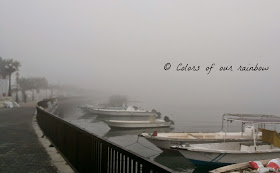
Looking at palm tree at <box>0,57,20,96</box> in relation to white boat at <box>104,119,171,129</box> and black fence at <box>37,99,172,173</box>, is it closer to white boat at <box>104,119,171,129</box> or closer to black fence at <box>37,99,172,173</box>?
white boat at <box>104,119,171,129</box>

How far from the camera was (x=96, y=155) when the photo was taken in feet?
17.2

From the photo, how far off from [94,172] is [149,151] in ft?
61.8

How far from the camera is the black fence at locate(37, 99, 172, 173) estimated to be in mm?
Result: 3444

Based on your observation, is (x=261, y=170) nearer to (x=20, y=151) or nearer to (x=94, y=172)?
(x=94, y=172)

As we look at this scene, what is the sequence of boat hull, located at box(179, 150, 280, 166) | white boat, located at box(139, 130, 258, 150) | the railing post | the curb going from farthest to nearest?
1. white boat, located at box(139, 130, 258, 150)
2. boat hull, located at box(179, 150, 280, 166)
3. the curb
4. the railing post

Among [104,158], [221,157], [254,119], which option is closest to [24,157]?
[104,158]

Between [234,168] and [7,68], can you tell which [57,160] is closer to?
[234,168]

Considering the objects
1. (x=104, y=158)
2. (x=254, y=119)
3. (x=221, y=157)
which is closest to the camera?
(x=104, y=158)

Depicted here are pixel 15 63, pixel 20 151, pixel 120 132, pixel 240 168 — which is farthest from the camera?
pixel 15 63

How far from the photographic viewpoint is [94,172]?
211 inches

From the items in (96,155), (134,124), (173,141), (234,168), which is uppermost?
(96,155)

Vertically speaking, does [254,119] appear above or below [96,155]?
below

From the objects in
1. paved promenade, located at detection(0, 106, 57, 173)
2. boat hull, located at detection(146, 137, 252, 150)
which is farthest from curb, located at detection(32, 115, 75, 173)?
boat hull, located at detection(146, 137, 252, 150)

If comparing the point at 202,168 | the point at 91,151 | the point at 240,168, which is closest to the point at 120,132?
the point at 202,168
